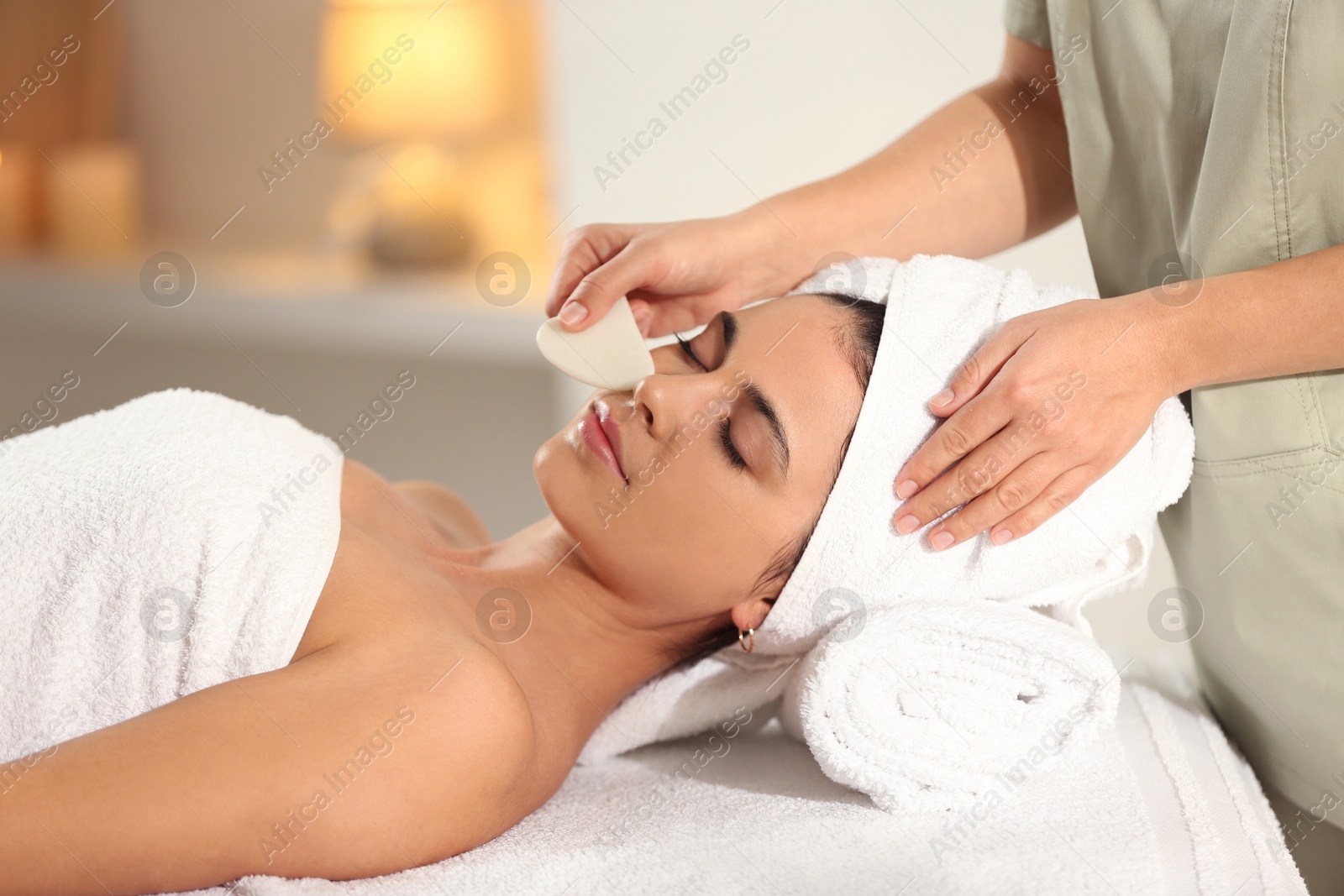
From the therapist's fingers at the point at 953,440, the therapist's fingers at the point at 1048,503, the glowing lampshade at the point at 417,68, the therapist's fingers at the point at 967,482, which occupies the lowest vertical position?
the therapist's fingers at the point at 1048,503

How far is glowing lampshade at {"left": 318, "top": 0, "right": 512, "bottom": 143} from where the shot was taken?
254cm

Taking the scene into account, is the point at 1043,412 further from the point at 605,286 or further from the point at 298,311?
the point at 298,311

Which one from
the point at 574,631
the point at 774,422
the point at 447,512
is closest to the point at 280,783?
the point at 574,631

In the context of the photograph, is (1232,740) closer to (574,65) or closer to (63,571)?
(63,571)

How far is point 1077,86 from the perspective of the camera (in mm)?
1058

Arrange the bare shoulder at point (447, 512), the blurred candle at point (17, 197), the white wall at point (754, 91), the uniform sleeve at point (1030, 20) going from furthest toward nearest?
A: the blurred candle at point (17, 197) < the white wall at point (754, 91) < the bare shoulder at point (447, 512) < the uniform sleeve at point (1030, 20)

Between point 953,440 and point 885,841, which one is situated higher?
point 953,440

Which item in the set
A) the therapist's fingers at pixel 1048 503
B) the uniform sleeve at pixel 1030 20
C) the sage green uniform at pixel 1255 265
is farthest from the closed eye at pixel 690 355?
the uniform sleeve at pixel 1030 20

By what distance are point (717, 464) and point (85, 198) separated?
2.60 meters

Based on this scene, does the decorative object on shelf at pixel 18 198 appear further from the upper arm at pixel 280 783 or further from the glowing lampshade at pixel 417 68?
the upper arm at pixel 280 783

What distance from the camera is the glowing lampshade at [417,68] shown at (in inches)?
100

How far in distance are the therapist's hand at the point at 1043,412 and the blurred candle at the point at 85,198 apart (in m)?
2.69

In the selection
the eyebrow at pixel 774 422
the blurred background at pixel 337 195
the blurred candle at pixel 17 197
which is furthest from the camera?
the blurred candle at pixel 17 197

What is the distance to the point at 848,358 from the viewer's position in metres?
0.96
